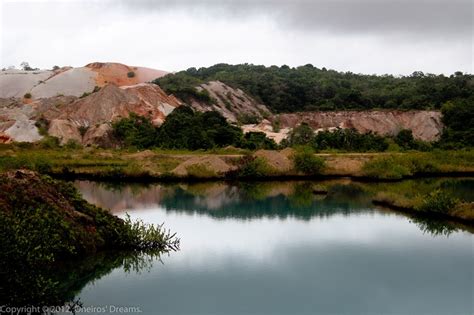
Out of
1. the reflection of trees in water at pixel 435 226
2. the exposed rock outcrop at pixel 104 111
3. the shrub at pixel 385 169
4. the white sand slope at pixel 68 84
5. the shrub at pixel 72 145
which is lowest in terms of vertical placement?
the reflection of trees in water at pixel 435 226

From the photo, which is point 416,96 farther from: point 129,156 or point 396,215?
point 396,215

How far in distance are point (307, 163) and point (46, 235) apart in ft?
73.8

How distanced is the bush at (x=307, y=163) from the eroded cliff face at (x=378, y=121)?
20.2 meters

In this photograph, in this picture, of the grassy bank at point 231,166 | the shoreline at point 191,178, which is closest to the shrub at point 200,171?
the grassy bank at point 231,166

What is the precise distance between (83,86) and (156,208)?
48.5 meters

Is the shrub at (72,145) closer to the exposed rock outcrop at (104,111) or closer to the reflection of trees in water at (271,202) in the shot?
the exposed rock outcrop at (104,111)

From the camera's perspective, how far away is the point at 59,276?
547 inches

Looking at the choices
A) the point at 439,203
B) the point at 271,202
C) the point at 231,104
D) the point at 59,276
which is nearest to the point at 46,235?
the point at 59,276

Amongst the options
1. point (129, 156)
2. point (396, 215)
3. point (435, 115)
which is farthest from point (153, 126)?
point (396, 215)

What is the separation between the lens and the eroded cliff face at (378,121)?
5444 centimetres

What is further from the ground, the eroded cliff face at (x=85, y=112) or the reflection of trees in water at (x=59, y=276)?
the eroded cliff face at (x=85, y=112)

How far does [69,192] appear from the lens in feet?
53.4

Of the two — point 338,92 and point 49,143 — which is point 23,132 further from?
point 338,92

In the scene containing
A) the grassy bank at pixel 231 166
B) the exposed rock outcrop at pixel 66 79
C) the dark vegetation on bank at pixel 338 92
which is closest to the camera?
the grassy bank at pixel 231 166
